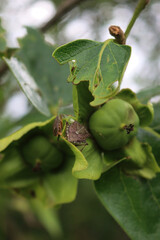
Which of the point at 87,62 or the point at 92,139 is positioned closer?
the point at 87,62

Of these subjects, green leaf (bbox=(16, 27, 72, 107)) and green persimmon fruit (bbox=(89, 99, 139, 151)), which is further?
green leaf (bbox=(16, 27, 72, 107))

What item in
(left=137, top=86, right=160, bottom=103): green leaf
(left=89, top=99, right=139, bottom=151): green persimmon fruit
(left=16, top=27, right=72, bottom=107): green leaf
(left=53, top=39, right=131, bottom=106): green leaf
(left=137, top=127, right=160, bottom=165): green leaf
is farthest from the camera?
(left=16, top=27, right=72, bottom=107): green leaf

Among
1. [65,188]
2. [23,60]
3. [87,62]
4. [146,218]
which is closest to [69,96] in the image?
[23,60]

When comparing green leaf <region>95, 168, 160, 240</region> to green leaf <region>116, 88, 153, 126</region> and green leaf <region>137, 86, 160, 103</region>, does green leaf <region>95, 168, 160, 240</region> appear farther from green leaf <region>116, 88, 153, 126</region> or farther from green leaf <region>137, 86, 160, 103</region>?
green leaf <region>137, 86, 160, 103</region>

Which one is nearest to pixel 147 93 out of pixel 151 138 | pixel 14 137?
pixel 151 138

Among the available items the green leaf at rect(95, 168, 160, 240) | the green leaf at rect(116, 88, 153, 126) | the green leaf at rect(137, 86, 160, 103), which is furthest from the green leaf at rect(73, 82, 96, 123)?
the green leaf at rect(137, 86, 160, 103)

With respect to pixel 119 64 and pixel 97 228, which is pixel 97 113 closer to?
pixel 119 64
